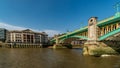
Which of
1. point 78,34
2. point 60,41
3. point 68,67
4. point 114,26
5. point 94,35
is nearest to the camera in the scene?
point 68,67

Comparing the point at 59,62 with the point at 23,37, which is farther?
the point at 23,37

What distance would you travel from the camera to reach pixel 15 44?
104750mm

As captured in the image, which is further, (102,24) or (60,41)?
(60,41)

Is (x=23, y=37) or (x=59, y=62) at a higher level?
(x=23, y=37)

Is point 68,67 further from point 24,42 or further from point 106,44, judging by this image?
point 24,42

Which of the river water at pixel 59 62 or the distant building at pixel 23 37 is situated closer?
the river water at pixel 59 62

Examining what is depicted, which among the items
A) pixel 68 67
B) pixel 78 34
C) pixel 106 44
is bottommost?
pixel 68 67

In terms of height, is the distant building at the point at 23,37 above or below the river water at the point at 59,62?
above

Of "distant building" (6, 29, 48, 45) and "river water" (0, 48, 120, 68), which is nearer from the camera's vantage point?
"river water" (0, 48, 120, 68)

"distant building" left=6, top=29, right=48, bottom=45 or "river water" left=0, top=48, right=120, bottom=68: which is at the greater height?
"distant building" left=6, top=29, right=48, bottom=45

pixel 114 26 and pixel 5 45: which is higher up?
pixel 114 26

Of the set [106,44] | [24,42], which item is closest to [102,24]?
[106,44]

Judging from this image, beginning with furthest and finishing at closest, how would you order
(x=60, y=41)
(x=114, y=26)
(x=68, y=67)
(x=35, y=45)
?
(x=35, y=45) < (x=60, y=41) < (x=114, y=26) < (x=68, y=67)

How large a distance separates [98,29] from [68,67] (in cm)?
2548
